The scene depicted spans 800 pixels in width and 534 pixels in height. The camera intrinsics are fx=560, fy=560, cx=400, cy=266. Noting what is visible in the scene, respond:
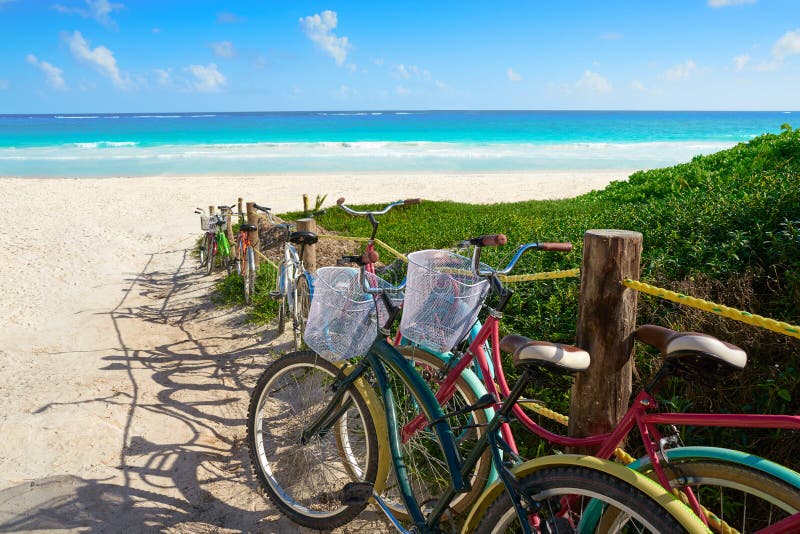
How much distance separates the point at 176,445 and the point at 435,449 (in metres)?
1.90

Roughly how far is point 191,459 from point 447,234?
5.22 metres

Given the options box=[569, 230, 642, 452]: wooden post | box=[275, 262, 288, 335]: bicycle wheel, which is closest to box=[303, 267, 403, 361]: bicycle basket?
box=[569, 230, 642, 452]: wooden post

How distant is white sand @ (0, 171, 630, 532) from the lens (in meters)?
3.40

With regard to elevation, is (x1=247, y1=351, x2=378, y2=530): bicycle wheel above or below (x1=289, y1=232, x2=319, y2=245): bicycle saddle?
below

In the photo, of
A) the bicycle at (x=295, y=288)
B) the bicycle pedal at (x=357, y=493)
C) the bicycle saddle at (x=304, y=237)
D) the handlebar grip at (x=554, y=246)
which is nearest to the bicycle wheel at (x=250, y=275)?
the bicycle at (x=295, y=288)

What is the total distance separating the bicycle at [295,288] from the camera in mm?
4711

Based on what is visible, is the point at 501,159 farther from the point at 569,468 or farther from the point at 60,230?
the point at 569,468

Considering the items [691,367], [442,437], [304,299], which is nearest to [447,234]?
[304,299]

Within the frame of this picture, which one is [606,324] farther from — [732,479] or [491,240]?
[732,479]

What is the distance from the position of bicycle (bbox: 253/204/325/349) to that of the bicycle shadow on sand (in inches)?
19.2

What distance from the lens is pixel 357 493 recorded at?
2.70 m

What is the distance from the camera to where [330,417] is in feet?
9.80

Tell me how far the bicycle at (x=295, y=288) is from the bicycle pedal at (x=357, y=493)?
2.30 meters

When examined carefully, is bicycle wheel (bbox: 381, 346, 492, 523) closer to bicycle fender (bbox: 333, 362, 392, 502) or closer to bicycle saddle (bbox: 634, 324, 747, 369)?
bicycle fender (bbox: 333, 362, 392, 502)
